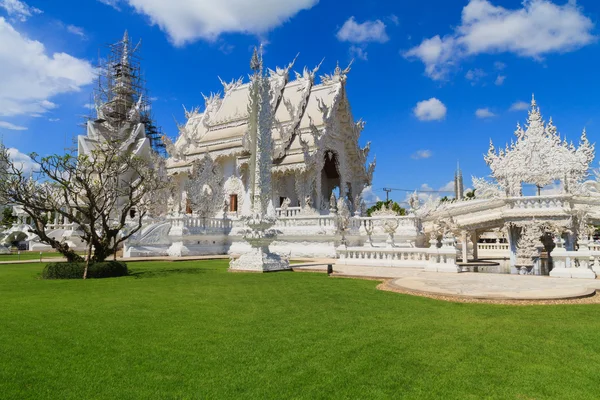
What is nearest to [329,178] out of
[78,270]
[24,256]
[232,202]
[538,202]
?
[232,202]

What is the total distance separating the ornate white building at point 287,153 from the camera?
910 inches

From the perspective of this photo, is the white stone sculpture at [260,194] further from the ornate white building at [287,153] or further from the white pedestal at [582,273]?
the ornate white building at [287,153]

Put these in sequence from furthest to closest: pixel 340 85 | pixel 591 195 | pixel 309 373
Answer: pixel 340 85, pixel 591 195, pixel 309 373

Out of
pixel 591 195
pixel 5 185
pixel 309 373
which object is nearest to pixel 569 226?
pixel 591 195

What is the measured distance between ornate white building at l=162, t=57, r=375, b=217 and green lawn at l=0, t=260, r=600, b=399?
15238mm

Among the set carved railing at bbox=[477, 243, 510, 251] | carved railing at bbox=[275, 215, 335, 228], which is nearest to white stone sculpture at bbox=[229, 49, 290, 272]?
carved railing at bbox=[275, 215, 335, 228]

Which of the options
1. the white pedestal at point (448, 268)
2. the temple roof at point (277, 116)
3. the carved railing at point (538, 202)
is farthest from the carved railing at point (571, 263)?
the temple roof at point (277, 116)

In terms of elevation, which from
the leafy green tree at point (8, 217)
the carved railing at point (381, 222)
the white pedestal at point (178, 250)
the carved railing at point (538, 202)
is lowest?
the white pedestal at point (178, 250)

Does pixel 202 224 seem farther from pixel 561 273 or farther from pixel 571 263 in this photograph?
pixel 571 263

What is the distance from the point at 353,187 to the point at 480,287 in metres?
18.8

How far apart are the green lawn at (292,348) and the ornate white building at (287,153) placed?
600 inches

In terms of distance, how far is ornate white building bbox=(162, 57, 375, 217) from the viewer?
23109 millimetres

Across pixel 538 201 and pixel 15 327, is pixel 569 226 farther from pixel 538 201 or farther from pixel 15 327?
pixel 15 327

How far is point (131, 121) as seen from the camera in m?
41.3
